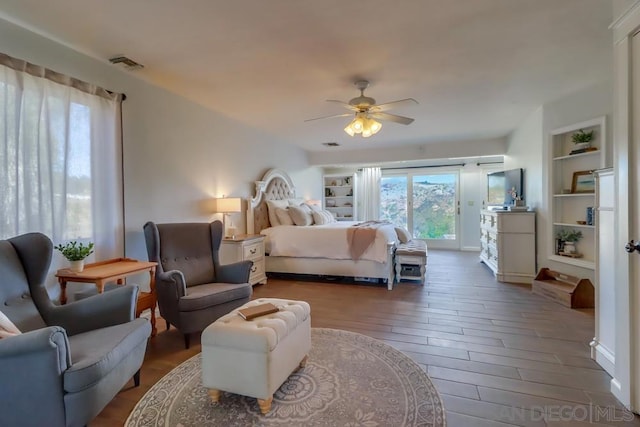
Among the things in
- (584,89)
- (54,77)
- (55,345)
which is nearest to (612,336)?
(584,89)

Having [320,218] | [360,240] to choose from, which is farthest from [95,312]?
[320,218]

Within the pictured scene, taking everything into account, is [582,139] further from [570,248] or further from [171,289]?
[171,289]

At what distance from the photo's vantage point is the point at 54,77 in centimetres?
239

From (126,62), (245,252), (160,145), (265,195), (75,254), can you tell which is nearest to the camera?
(75,254)

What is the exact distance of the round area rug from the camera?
1.67 meters

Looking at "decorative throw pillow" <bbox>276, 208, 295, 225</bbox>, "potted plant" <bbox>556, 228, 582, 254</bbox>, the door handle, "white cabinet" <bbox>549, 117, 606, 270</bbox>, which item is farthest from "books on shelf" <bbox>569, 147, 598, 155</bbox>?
"decorative throw pillow" <bbox>276, 208, 295, 225</bbox>

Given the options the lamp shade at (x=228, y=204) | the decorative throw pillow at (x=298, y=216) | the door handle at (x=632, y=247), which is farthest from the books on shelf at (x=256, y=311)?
the decorative throw pillow at (x=298, y=216)

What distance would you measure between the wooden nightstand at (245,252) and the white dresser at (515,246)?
3.61m

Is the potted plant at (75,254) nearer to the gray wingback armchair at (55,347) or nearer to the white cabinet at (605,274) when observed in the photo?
the gray wingback armchair at (55,347)

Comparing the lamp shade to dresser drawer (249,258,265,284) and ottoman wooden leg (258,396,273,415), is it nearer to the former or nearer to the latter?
dresser drawer (249,258,265,284)

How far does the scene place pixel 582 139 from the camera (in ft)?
11.7

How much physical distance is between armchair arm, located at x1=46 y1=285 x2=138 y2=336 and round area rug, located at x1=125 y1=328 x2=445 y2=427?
1.74 ft

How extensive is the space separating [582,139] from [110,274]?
507 centimetres

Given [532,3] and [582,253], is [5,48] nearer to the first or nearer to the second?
[532,3]
